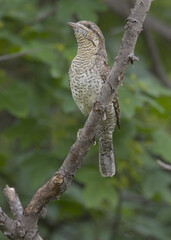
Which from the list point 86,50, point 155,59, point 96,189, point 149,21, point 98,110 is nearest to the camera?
point 98,110

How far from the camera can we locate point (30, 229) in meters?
3.69

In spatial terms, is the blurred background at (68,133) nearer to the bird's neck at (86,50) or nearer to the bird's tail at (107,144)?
the bird's tail at (107,144)

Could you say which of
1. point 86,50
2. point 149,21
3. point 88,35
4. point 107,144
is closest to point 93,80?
point 86,50

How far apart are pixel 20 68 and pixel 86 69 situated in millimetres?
1601

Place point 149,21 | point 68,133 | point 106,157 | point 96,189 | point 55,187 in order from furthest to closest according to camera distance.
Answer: point 149,21
point 68,133
point 96,189
point 106,157
point 55,187

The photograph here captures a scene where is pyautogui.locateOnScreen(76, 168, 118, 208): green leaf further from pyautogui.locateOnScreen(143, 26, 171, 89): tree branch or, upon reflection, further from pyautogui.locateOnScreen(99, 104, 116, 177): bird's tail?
pyautogui.locateOnScreen(143, 26, 171, 89): tree branch

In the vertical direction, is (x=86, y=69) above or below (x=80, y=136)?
above

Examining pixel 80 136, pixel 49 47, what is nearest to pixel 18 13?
pixel 49 47

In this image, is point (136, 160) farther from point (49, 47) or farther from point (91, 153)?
point (49, 47)

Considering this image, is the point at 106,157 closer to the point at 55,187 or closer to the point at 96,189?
the point at 96,189

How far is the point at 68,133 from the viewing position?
5730mm

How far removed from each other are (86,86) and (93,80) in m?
0.07

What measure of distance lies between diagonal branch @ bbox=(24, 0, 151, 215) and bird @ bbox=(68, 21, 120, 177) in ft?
2.98

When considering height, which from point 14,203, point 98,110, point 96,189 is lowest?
point 14,203
